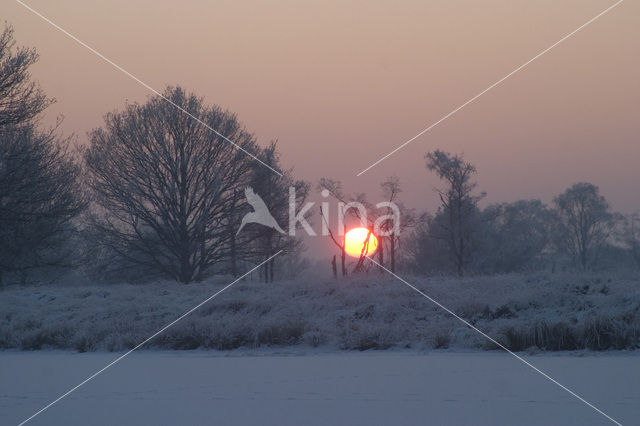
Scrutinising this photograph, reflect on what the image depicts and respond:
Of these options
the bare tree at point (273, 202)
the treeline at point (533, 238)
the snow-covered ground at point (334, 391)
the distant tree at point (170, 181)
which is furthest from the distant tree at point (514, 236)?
the snow-covered ground at point (334, 391)

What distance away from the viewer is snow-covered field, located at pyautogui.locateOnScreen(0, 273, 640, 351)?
13648 millimetres

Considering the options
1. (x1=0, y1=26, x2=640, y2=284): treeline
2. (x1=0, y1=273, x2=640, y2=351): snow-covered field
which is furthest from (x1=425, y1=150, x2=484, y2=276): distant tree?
(x1=0, y1=273, x2=640, y2=351): snow-covered field

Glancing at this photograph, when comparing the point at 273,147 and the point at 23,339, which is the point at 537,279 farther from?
the point at 273,147

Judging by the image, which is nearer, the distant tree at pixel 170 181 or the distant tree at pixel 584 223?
the distant tree at pixel 170 181

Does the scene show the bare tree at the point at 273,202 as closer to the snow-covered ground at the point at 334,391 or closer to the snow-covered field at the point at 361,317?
the snow-covered field at the point at 361,317

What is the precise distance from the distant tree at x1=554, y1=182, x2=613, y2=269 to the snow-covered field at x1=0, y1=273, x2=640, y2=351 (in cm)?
3730

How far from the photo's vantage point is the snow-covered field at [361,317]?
1365 centimetres

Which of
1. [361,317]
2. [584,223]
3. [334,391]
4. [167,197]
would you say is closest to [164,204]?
[167,197]

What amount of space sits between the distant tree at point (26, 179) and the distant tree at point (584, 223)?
131 feet

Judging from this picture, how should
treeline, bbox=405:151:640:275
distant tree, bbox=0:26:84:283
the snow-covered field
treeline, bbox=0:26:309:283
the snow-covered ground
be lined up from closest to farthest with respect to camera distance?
the snow-covered ground, the snow-covered field, distant tree, bbox=0:26:84:283, treeline, bbox=0:26:309:283, treeline, bbox=405:151:640:275

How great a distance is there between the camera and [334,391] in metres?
9.56

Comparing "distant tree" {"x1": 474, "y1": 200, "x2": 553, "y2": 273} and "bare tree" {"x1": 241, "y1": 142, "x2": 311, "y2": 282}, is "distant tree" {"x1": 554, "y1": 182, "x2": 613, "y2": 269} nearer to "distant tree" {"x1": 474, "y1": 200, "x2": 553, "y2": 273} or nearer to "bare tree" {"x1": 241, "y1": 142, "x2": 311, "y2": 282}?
"distant tree" {"x1": 474, "y1": 200, "x2": 553, "y2": 273}

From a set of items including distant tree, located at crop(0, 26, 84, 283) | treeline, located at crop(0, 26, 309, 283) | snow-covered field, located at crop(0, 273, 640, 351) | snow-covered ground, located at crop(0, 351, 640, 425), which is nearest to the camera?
snow-covered ground, located at crop(0, 351, 640, 425)

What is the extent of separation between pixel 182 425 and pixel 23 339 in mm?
10469
